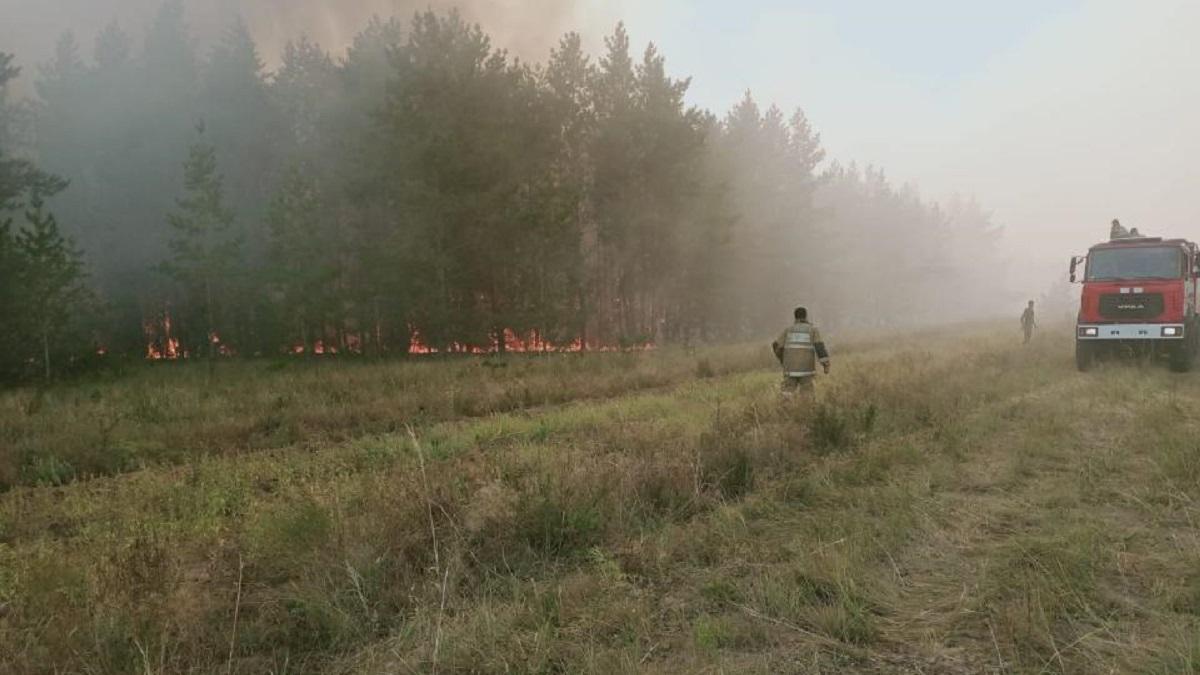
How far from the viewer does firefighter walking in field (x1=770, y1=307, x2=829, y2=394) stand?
1045 cm

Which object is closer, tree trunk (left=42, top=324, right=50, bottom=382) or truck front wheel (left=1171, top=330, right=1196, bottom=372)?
truck front wheel (left=1171, top=330, right=1196, bottom=372)

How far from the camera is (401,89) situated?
2520 cm

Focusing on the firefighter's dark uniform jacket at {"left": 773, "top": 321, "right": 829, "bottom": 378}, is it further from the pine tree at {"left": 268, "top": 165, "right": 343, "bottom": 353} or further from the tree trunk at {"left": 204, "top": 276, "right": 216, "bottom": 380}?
the pine tree at {"left": 268, "top": 165, "right": 343, "bottom": 353}

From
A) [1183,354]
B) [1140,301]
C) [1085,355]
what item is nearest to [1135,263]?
[1140,301]

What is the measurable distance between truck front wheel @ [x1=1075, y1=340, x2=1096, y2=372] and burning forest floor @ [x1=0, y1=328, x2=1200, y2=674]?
20.9ft

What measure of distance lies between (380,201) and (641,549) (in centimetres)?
2491

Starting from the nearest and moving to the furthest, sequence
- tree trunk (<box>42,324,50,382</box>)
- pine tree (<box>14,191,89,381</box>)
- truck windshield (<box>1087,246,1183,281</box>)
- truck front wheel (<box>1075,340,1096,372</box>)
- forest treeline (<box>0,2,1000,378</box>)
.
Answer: truck windshield (<box>1087,246,1183,281</box>), truck front wheel (<box>1075,340,1096,372</box>), pine tree (<box>14,191,89,381</box>), tree trunk (<box>42,324,50,382</box>), forest treeline (<box>0,2,1000,378</box>)

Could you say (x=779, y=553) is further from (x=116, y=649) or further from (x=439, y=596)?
(x=116, y=649)

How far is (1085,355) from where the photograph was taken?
15492 mm

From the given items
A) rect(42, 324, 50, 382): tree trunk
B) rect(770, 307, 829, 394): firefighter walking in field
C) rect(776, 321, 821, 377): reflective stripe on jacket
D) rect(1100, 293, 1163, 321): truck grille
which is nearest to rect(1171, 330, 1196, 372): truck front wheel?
rect(1100, 293, 1163, 321): truck grille

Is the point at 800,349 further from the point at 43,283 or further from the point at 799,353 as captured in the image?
the point at 43,283

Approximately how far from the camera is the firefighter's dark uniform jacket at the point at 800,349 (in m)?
10.4

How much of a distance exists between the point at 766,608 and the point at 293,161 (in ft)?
114

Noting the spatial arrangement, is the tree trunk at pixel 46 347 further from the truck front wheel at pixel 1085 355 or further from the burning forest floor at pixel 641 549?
the truck front wheel at pixel 1085 355
